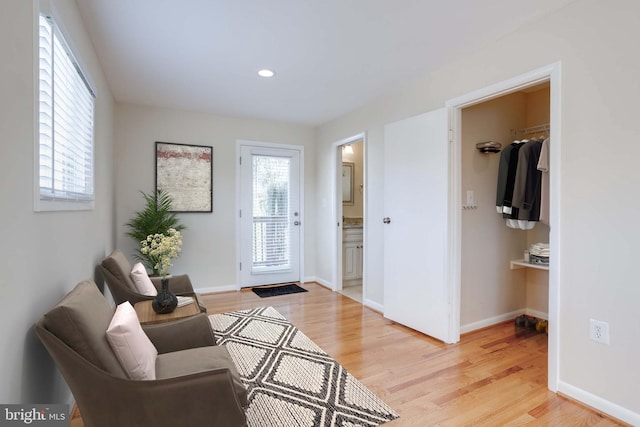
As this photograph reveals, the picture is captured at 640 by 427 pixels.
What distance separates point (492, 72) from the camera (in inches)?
98.8

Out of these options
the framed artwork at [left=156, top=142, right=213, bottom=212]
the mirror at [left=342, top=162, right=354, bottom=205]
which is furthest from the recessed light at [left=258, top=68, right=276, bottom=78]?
the mirror at [left=342, top=162, right=354, bottom=205]

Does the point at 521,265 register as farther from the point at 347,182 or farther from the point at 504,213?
the point at 347,182

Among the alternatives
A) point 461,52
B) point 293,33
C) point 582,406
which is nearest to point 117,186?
point 293,33

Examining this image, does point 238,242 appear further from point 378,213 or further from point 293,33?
point 293,33

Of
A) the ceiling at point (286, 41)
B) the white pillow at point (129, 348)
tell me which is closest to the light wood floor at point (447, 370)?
the white pillow at point (129, 348)

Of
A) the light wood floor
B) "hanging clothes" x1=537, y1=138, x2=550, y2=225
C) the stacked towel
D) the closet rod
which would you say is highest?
the closet rod

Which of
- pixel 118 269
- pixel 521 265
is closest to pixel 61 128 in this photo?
pixel 118 269

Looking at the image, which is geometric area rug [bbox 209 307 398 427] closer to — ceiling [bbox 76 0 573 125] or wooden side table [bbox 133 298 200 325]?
wooden side table [bbox 133 298 200 325]

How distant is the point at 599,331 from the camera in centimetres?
193

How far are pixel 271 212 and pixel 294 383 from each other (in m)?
3.03

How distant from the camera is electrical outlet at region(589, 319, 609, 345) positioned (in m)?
1.90

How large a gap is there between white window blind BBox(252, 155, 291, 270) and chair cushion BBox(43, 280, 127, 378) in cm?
A: 351

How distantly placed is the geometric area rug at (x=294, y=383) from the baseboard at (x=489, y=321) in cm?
144

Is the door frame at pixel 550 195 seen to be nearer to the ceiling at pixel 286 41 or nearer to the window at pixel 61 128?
the ceiling at pixel 286 41
